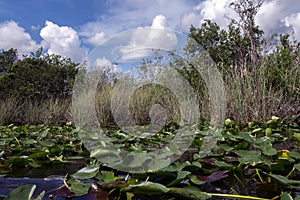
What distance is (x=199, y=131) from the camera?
2.16 metres

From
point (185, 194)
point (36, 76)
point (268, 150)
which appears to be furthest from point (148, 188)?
point (36, 76)

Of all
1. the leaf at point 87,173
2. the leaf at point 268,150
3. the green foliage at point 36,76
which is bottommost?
the leaf at point 87,173

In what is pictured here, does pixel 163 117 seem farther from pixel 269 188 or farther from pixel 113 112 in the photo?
pixel 269 188

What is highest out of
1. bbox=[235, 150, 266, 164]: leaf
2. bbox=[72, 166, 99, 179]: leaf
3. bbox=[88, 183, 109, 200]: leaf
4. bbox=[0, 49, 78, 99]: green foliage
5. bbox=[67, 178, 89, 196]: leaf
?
bbox=[0, 49, 78, 99]: green foliage

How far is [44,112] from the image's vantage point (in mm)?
6715

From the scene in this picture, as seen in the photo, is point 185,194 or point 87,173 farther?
point 87,173

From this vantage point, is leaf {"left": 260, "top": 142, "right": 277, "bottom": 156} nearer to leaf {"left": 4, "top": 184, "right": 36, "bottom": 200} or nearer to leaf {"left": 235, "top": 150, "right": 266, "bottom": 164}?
leaf {"left": 235, "top": 150, "right": 266, "bottom": 164}

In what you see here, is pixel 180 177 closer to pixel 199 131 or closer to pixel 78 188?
pixel 78 188

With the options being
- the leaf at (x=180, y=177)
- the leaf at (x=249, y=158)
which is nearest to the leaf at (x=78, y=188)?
the leaf at (x=180, y=177)

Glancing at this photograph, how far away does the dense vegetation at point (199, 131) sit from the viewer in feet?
2.65

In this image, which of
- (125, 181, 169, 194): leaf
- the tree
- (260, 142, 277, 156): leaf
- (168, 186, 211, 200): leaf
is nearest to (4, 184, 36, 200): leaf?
(125, 181, 169, 194): leaf

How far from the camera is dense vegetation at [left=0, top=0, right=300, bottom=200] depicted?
0.81 m

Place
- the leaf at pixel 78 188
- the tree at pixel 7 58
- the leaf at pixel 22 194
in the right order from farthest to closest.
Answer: the tree at pixel 7 58 < the leaf at pixel 78 188 < the leaf at pixel 22 194

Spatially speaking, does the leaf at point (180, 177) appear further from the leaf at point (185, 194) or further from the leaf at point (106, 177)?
the leaf at point (106, 177)
